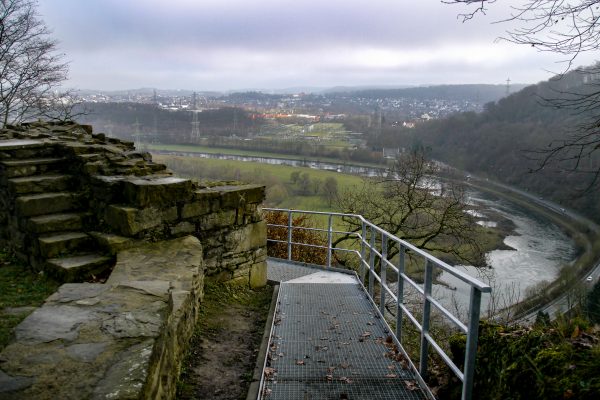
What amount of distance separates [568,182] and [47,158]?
36381 millimetres

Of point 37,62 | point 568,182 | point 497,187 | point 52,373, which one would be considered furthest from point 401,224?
point 497,187

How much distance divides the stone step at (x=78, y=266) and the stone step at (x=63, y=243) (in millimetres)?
115

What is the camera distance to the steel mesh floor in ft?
12.1

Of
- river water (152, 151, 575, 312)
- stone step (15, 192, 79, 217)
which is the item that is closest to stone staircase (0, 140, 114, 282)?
stone step (15, 192, 79, 217)

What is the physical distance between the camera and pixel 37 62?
14953mm

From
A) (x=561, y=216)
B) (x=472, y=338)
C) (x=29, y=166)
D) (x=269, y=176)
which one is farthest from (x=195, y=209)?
(x=561, y=216)

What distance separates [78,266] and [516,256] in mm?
31997

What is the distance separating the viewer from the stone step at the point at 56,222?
5.21 m

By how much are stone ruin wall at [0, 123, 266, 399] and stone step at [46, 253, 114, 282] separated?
11 mm

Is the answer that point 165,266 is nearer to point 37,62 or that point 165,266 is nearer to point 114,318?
point 114,318

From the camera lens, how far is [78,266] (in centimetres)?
467

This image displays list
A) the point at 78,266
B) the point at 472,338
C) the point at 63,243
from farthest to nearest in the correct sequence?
the point at 63,243, the point at 78,266, the point at 472,338

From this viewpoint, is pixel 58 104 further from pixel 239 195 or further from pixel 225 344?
pixel 225 344

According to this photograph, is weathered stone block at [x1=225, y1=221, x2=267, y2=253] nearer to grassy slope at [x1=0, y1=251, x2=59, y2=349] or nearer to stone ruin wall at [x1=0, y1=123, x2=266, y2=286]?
stone ruin wall at [x1=0, y1=123, x2=266, y2=286]
